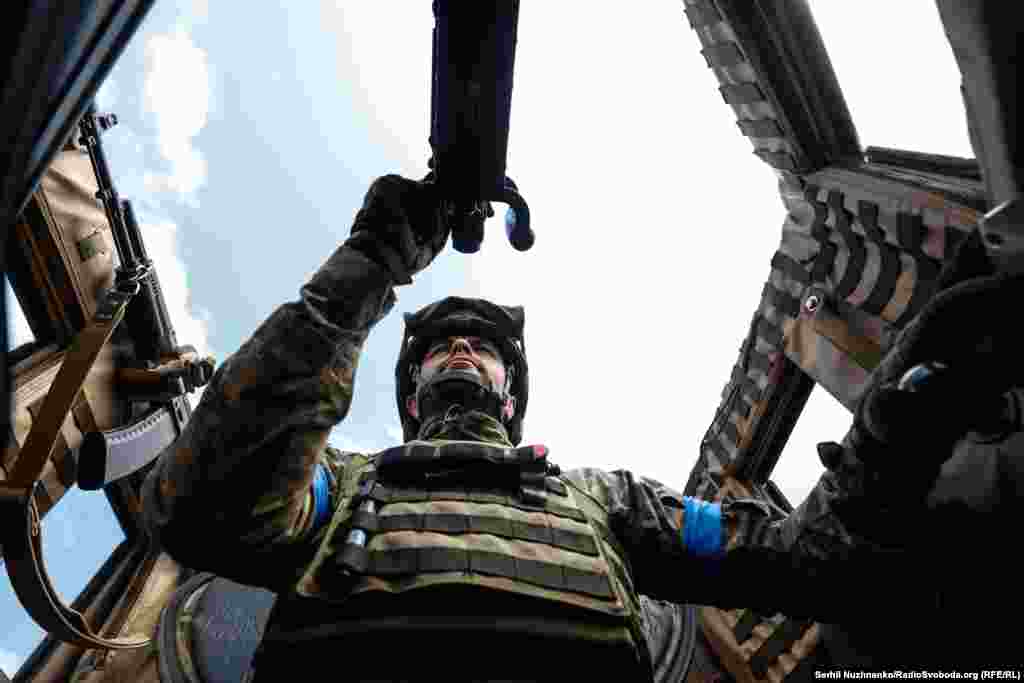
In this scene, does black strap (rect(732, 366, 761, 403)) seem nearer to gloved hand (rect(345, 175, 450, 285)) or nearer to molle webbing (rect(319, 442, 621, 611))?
molle webbing (rect(319, 442, 621, 611))

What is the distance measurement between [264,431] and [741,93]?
557 centimetres

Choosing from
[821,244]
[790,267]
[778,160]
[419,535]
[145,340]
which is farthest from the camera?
[145,340]

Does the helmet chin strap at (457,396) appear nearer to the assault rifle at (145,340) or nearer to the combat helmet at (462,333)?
the combat helmet at (462,333)

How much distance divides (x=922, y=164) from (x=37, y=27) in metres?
5.22

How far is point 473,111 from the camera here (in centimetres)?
197

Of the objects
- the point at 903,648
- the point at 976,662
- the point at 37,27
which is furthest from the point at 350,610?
the point at 976,662

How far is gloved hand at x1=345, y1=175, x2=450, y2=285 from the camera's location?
2412 mm

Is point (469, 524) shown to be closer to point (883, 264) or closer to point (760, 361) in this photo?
point (883, 264)

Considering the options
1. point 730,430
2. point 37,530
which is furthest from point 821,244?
point 37,530

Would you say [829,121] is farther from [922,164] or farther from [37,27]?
[37,27]

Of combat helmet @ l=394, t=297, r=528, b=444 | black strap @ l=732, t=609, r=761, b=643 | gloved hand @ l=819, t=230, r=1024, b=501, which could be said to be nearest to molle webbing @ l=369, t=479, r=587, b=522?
gloved hand @ l=819, t=230, r=1024, b=501

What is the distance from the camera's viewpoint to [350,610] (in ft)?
6.91

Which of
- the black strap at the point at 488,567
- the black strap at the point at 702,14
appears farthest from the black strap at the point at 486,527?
the black strap at the point at 702,14

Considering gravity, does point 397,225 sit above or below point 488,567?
above
